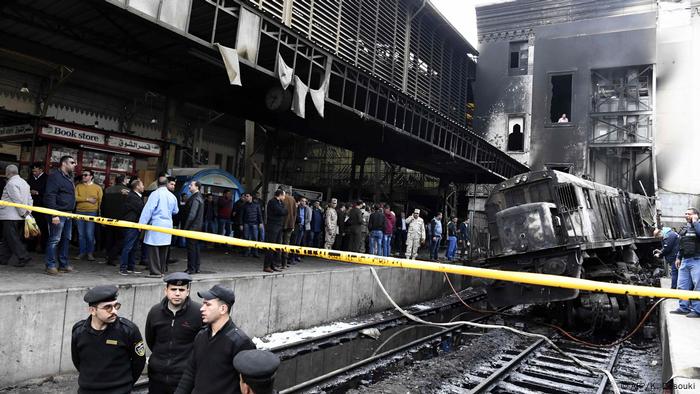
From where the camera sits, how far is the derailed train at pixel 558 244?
379 inches

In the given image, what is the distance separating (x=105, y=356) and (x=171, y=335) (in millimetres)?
486

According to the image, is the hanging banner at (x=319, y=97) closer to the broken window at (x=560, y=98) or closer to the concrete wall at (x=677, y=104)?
the broken window at (x=560, y=98)

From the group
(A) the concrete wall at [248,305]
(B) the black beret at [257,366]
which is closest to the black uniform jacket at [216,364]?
(B) the black beret at [257,366]

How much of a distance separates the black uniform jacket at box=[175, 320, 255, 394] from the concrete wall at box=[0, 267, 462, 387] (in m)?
3.35

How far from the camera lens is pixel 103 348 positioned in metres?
3.07

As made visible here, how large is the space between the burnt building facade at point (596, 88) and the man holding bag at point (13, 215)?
27.6 meters

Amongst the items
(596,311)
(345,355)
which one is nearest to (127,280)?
(345,355)

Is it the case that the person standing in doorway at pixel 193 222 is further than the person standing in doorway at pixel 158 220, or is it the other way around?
the person standing in doorway at pixel 193 222

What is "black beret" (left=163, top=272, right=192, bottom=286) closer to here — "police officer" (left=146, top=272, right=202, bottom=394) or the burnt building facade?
"police officer" (left=146, top=272, right=202, bottom=394)

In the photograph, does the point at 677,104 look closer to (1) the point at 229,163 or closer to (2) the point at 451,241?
(2) the point at 451,241

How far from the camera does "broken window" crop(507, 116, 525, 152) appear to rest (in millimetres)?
29436

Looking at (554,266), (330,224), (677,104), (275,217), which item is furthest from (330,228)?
(677,104)

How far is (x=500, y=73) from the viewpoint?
29.9 metres

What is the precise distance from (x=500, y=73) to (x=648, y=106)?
899 centimetres
